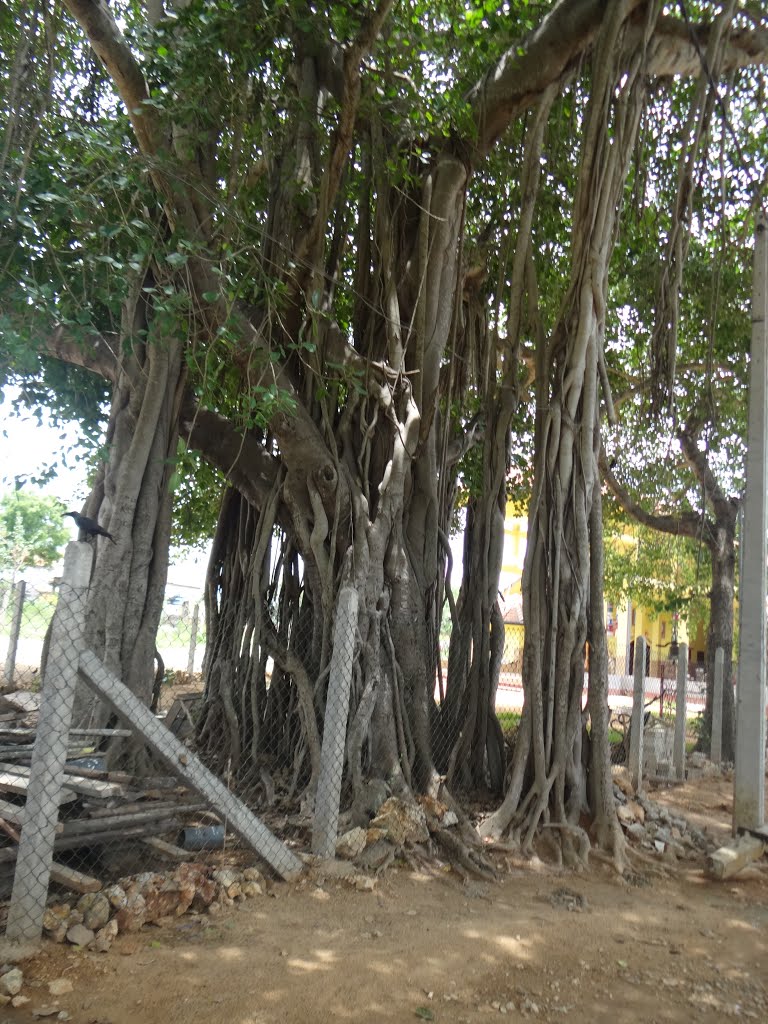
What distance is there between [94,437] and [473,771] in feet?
12.7

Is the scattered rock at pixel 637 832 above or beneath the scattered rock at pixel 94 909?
above

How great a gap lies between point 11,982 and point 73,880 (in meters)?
0.63

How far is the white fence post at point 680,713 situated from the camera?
7867 mm

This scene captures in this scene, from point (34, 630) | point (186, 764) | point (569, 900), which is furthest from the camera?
point (34, 630)

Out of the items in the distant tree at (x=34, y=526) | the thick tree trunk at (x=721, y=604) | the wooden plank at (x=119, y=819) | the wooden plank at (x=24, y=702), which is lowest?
the wooden plank at (x=119, y=819)

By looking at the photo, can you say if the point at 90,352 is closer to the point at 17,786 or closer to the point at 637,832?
the point at 17,786

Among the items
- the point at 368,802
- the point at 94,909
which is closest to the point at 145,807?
the point at 94,909

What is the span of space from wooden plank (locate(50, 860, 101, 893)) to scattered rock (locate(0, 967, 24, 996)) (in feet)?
1.79

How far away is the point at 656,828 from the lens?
19.1 feet

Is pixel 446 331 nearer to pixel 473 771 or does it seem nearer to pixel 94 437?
pixel 94 437

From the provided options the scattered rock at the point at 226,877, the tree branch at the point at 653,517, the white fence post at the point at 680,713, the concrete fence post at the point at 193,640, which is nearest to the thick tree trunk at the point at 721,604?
the tree branch at the point at 653,517

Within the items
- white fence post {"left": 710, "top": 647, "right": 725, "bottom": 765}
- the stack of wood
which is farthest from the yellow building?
the stack of wood

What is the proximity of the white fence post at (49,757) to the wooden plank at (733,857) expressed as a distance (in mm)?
3764

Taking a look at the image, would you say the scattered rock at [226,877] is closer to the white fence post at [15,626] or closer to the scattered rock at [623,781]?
the scattered rock at [623,781]
